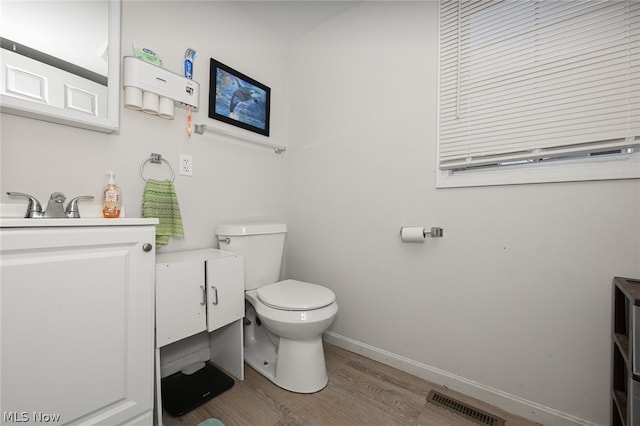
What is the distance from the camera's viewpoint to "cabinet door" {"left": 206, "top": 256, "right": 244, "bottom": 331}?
1273 millimetres

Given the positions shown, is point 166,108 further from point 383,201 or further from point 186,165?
point 383,201

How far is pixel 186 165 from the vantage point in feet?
4.94

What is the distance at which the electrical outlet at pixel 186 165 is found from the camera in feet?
4.88

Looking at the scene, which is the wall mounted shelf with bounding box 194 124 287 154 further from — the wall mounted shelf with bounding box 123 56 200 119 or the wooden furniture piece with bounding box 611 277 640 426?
the wooden furniture piece with bounding box 611 277 640 426

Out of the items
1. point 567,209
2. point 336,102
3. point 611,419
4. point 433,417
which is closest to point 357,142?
point 336,102

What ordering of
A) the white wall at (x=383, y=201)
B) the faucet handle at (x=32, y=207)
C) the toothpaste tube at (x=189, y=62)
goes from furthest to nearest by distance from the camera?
the toothpaste tube at (x=189, y=62)
the white wall at (x=383, y=201)
the faucet handle at (x=32, y=207)

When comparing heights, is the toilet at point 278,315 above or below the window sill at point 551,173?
below

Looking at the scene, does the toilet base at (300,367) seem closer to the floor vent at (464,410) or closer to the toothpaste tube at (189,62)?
the floor vent at (464,410)

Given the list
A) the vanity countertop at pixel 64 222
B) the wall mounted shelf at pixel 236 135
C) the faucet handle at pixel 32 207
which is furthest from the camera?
the wall mounted shelf at pixel 236 135

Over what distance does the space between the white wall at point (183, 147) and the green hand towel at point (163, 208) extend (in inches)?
2.2

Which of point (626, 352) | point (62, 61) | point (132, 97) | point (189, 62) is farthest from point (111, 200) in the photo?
point (626, 352)

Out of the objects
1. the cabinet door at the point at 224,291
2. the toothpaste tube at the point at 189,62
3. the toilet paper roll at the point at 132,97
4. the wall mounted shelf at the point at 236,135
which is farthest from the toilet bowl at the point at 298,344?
the toothpaste tube at the point at 189,62

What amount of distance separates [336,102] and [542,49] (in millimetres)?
1086

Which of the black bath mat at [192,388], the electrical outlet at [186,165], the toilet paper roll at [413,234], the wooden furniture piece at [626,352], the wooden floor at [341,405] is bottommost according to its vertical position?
the wooden floor at [341,405]
